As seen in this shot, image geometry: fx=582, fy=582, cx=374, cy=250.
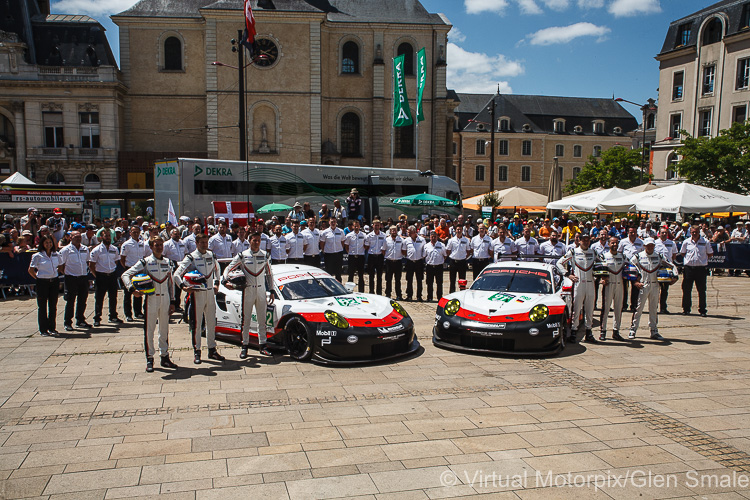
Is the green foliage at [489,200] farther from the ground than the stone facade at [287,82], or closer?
closer

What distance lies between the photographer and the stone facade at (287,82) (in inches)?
1702

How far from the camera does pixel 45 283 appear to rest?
11102 millimetres

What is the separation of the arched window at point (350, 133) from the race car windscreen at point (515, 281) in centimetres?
3776

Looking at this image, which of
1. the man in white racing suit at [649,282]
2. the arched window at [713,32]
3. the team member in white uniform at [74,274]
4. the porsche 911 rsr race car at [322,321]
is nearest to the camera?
the porsche 911 rsr race car at [322,321]

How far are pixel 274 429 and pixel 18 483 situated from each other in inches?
92.7

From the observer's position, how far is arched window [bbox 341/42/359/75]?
4684 cm

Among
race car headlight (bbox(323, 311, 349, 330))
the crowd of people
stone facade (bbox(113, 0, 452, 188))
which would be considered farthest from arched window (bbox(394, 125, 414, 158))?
race car headlight (bbox(323, 311, 349, 330))

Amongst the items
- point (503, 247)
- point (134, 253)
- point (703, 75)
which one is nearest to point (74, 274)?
point (134, 253)

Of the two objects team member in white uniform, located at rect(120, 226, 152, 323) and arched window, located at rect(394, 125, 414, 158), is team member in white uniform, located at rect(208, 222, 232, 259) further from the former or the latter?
arched window, located at rect(394, 125, 414, 158)

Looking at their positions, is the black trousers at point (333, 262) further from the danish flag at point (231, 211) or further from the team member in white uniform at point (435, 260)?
the danish flag at point (231, 211)

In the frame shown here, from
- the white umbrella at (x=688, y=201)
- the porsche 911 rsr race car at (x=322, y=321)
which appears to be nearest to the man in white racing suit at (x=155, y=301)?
the porsche 911 rsr race car at (x=322, y=321)

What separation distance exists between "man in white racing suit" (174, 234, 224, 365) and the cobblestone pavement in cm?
38

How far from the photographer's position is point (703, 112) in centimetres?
4500

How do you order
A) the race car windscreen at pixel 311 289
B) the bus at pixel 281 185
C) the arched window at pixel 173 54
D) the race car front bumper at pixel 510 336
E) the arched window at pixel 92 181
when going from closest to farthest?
the race car front bumper at pixel 510 336, the race car windscreen at pixel 311 289, the bus at pixel 281 185, the arched window at pixel 92 181, the arched window at pixel 173 54
